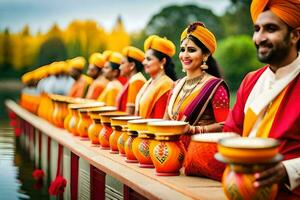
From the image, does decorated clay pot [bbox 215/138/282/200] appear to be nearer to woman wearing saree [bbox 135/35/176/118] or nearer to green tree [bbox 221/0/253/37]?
woman wearing saree [bbox 135/35/176/118]

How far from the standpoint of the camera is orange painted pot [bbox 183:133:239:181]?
2.71 metres

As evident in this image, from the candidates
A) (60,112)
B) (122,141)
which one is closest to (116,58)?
(60,112)

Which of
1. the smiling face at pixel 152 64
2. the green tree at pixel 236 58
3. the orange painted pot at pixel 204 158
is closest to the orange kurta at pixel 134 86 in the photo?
the smiling face at pixel 152 64

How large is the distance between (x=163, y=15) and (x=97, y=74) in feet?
46.3

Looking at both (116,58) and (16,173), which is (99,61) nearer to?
(116,58)

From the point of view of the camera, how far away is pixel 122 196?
3248mm

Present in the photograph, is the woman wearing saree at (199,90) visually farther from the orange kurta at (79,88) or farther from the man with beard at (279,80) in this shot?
the orange kurta at (79,88)

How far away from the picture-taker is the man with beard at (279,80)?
221 centimetres

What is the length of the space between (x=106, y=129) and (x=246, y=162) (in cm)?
230

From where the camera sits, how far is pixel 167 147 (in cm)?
293

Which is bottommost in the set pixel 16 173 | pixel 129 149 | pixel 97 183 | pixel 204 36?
pixel 16 173

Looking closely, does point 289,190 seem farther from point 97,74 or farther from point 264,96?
point 97,74

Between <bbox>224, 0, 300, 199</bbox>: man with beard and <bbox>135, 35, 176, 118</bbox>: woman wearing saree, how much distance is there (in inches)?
71.9

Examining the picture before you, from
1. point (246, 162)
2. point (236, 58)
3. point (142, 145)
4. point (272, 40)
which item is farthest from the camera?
point (236, 58)
